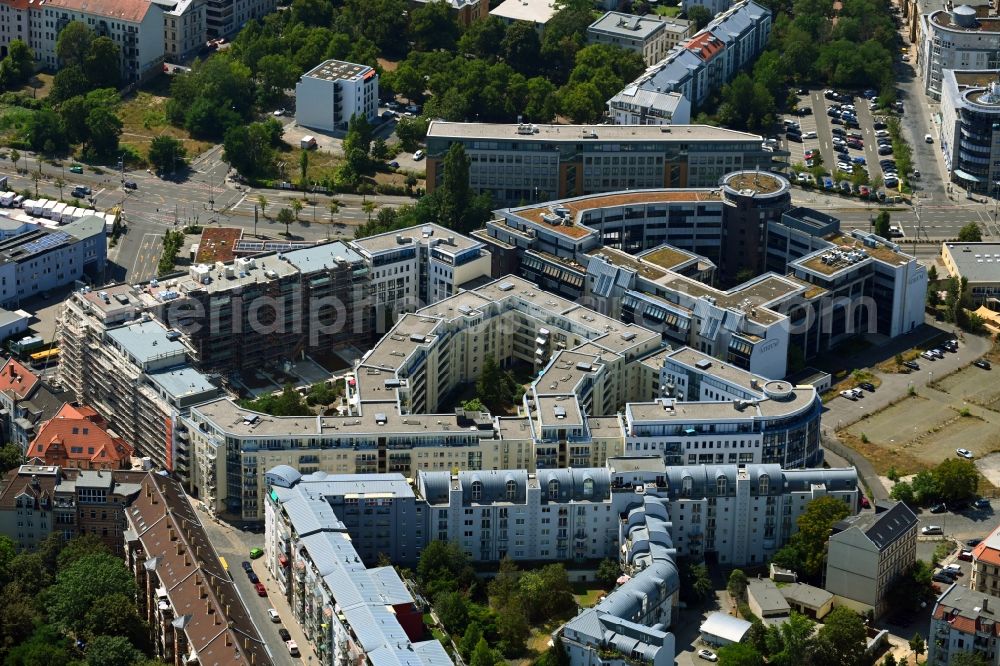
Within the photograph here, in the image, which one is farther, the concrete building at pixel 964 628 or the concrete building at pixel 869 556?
the concrete building at pixel 869 556

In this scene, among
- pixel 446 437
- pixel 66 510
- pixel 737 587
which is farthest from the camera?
pixel 446 437

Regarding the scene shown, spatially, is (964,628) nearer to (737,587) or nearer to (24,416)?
(737,587)

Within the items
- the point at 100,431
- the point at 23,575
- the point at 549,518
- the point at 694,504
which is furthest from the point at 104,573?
the point at 694,504

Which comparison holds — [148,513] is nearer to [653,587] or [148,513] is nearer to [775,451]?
[653,587]

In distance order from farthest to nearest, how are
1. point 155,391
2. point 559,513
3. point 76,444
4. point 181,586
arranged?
point 155,391 < point 76,444 < point 559,513 < point 181,586

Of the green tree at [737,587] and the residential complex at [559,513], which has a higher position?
the residential complex at [559,513]

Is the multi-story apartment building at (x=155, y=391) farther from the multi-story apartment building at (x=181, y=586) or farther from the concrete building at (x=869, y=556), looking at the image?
the concrete building at (x=869, y=556)

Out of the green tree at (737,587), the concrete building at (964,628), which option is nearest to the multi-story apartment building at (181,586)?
the green tree at (737,587)

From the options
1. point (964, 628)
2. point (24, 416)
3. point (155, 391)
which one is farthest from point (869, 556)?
point (24, 416)

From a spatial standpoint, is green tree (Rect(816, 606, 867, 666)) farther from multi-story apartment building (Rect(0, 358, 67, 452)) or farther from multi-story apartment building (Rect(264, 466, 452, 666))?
multi-story apartment building (Rect(0, 358, 67, 452))
